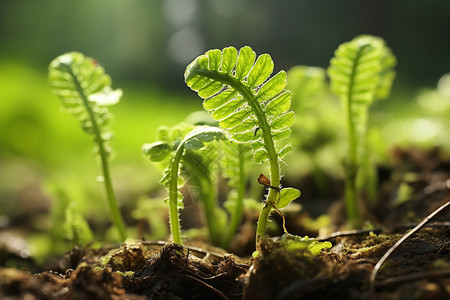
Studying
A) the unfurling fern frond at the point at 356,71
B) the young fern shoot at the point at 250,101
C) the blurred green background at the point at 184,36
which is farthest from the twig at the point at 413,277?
the blurred green background at the point at 184,36

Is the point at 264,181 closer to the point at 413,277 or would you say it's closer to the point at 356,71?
the point at 413,277

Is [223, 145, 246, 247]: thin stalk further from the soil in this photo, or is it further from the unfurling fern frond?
the unfurling fern frond

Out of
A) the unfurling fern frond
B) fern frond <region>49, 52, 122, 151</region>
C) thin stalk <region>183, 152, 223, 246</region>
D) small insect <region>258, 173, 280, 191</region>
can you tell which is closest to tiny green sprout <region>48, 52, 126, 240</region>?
fern frond <region>49, 52, 122, 151</region>

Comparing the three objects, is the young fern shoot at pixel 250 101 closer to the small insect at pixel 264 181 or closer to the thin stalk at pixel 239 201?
the small insect at pixel 264 181

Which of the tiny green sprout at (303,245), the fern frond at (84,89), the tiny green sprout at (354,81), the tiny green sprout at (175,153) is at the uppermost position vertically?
the fern frond at (84,89)

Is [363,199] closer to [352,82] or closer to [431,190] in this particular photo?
[431,190]

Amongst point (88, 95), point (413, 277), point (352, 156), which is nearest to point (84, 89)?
point (88, 95)
